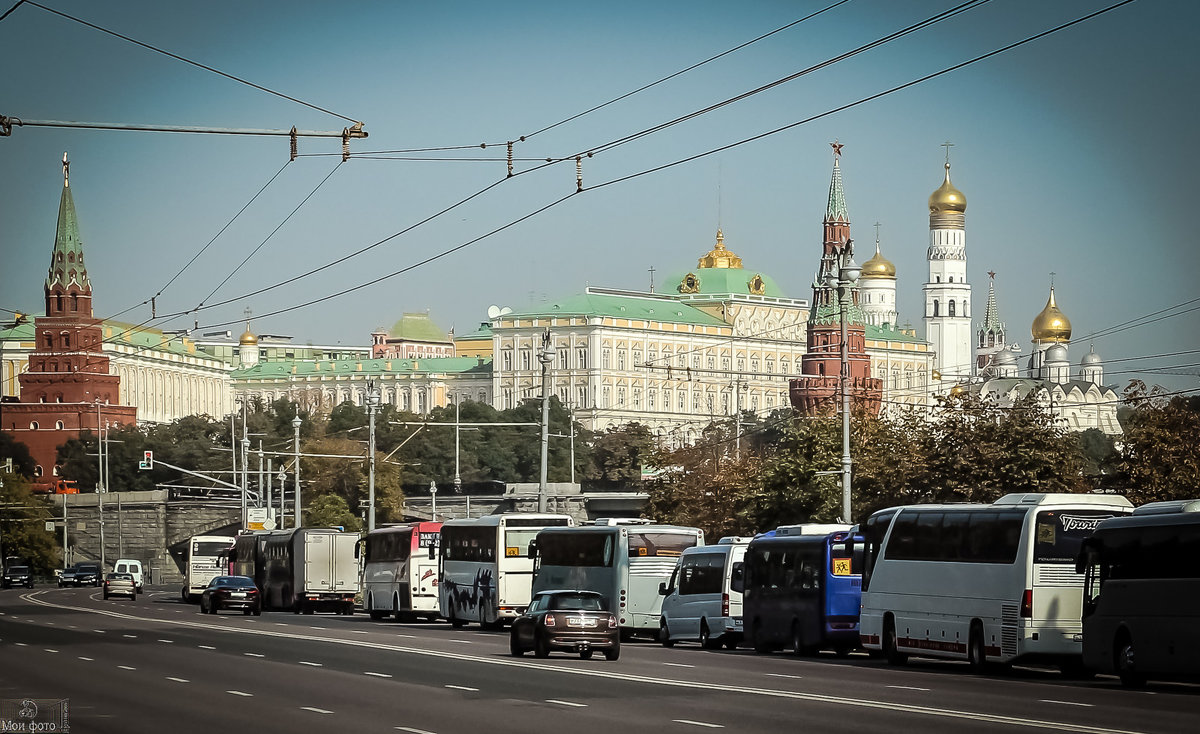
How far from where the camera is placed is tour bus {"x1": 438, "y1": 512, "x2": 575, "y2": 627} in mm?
47844

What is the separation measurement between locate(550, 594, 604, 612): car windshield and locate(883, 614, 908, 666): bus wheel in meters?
4.98

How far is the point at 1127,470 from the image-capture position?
1793 inches

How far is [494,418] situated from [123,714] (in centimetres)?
14066

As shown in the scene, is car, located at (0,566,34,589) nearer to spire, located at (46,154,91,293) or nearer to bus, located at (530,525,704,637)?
spire, located at (46,154,91,293)

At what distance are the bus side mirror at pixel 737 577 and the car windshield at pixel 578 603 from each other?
305 inches

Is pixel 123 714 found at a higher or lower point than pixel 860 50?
lower

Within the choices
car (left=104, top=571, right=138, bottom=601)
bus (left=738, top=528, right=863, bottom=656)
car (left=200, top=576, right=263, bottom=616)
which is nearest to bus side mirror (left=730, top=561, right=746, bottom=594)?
bus (left=738, top=528, right=863, bottom=656)

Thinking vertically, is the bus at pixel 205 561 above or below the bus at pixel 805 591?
below

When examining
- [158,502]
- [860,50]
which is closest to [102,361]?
[158,502]

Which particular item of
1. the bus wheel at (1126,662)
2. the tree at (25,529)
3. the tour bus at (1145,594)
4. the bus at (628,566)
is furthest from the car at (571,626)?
the tree at (25,529)

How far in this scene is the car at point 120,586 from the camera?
76.1 metres

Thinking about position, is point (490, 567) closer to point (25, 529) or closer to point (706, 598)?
point (706, 598)

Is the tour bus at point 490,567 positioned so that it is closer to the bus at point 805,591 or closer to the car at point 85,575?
the bus at point 805,591

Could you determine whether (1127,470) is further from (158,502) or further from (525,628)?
(158,502)
